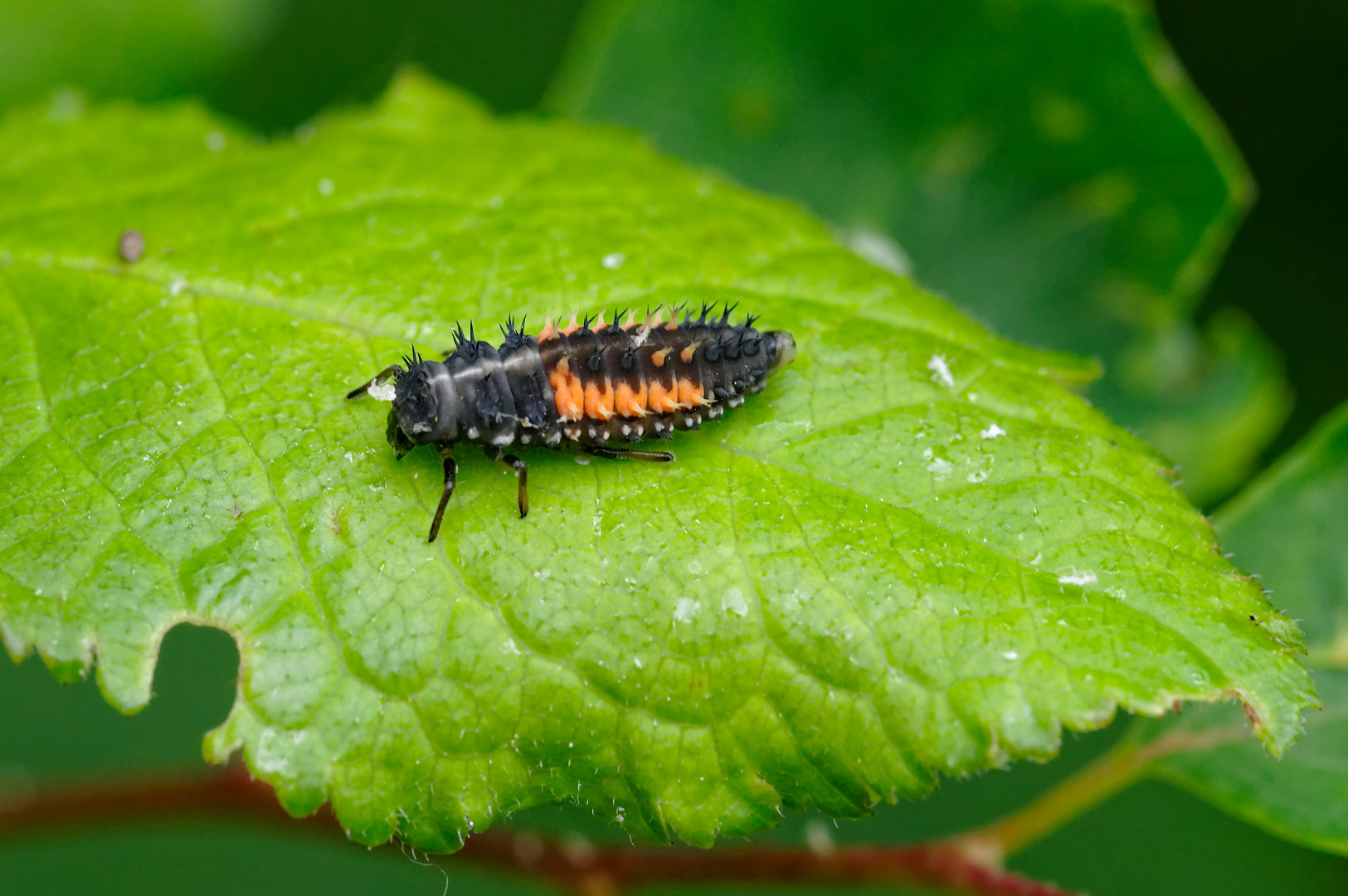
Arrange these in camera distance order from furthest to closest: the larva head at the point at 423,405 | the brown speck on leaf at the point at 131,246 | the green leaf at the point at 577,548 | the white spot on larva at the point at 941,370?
the brown speck on leaf at the point at 131,246 < the white spot on larva at the point at 941,370 < the larva head at the point at 423,405 < the green leaf at the point at 577,548

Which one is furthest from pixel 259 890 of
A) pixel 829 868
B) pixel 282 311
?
pixel 282 311

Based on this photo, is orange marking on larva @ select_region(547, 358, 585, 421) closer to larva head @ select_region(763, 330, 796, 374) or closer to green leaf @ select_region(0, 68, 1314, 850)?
green leaf @ select_region(0, 68, 1314, 850)

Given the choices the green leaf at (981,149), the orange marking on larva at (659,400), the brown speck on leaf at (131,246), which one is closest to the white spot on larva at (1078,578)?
the orange marking on larva at (659,400)

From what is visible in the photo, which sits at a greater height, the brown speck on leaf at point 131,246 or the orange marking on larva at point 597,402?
the orange marking on larva at point 597,402

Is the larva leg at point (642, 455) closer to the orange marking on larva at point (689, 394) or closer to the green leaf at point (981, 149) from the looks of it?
the orange marking on larva at point (689, 394)

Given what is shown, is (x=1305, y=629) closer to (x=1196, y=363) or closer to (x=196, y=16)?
(x=1196, y=363)

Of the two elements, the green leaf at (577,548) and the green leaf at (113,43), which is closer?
the green leaf at (577,548)
